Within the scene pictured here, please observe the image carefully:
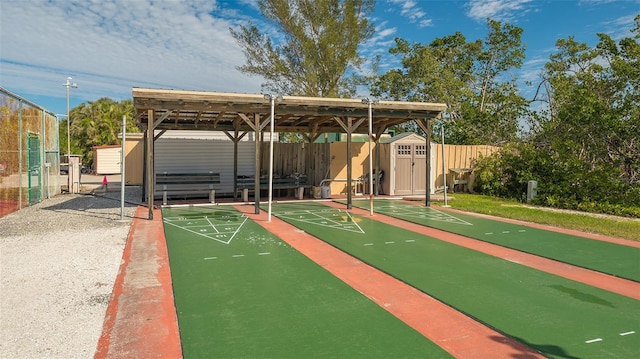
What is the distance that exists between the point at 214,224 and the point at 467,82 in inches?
940

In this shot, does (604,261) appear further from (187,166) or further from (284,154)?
(187,166)

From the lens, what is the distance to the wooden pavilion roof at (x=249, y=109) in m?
10.0

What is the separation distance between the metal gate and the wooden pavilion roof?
3180 mm

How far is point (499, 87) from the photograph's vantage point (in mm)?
26844

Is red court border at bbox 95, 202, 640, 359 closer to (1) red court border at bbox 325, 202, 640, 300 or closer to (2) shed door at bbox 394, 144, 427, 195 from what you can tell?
(1) red court border at bbox 325, 202, 640, 300

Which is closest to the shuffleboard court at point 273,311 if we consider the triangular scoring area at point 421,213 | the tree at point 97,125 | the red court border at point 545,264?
the red court border at point 545,264

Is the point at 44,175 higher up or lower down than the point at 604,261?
higher up

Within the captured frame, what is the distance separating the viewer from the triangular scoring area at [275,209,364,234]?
9.09 metres

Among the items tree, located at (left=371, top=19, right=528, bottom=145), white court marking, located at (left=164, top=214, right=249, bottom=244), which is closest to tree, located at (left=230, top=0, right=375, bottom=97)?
tree, located at (left=371, top=19, right=528, bottom=145)

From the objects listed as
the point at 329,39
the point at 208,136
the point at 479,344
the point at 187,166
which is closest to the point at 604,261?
the point at 479,344

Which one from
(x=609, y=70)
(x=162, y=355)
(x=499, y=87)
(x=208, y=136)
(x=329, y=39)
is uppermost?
(x=329, y=39)

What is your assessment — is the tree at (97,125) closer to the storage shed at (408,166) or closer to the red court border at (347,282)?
the storage shed at (408,166)

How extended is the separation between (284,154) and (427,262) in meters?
10.4

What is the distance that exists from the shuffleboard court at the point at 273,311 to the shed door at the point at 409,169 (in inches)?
382
